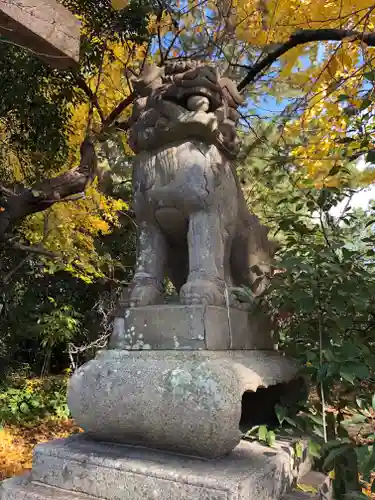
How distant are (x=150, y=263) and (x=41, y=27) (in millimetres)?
1242

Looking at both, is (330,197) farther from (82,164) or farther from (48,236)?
(48,236)

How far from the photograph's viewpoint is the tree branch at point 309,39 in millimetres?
2482

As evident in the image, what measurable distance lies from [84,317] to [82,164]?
496 centimetres

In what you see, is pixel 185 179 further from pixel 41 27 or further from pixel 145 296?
pixel 41 27

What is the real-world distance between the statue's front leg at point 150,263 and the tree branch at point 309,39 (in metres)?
1.51

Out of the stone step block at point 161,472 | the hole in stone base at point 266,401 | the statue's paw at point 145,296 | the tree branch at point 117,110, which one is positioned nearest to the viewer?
the stone step block at point 161,472

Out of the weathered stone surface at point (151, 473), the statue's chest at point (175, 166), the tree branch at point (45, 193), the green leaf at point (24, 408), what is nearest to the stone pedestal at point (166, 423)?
the weathered stone surface at point (151, 473)

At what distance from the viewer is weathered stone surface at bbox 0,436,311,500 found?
1472mm

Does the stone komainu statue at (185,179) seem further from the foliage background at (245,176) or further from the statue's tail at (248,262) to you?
the foliage background at (245,176)

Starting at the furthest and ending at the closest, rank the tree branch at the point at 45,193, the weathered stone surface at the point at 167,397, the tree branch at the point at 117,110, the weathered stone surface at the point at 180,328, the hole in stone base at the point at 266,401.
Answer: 1. the tree branch at the point at 117,110
2. the tree branch at the point at 45,193
3. the hole in stone base at the point at 266,401
4. the weathered stone surface at the point at 180,328
5. the weathered stone surface at the point at 167,397

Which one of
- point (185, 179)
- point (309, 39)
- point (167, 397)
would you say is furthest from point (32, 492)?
point (309, 39)

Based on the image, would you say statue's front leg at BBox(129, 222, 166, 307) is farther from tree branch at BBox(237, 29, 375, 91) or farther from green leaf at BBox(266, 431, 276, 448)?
tree branch at BBox(237, 29, 375, 91)

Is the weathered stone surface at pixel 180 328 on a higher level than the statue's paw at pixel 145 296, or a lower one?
lower

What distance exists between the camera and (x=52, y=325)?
8.01m
